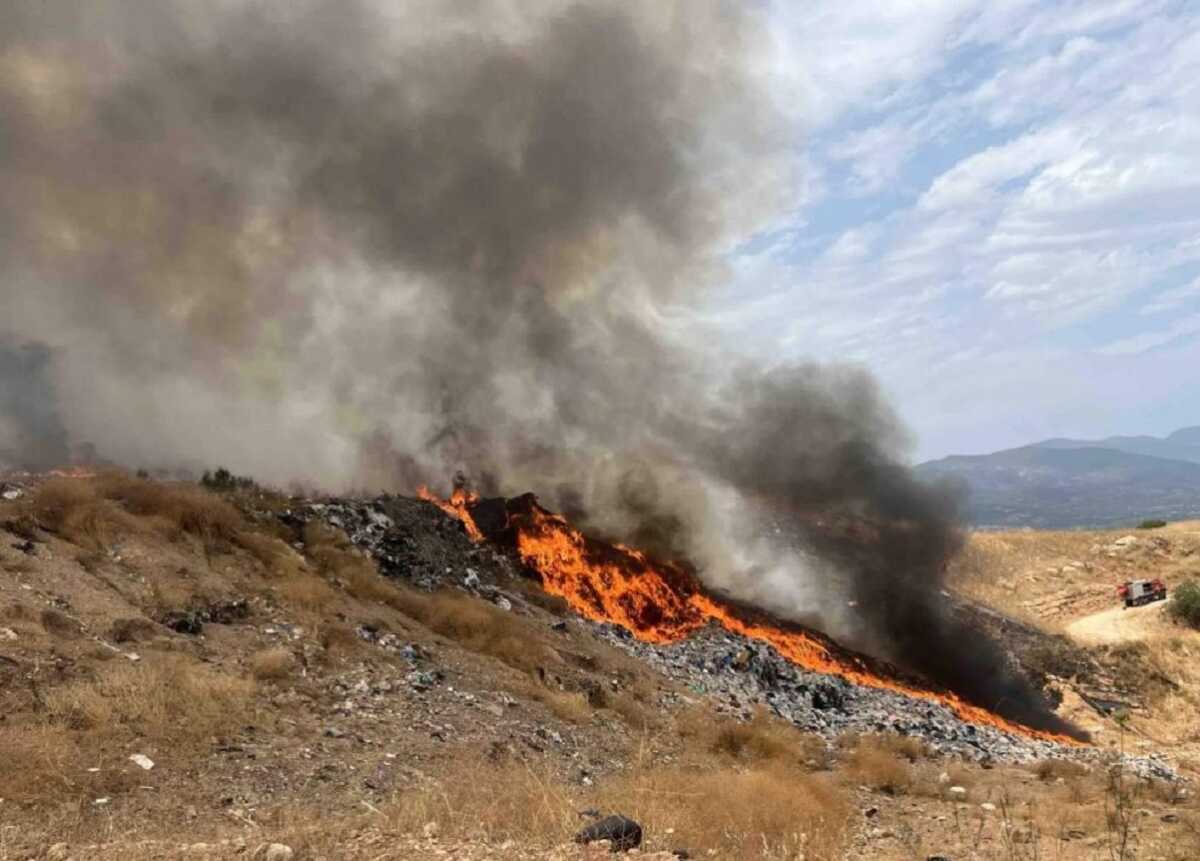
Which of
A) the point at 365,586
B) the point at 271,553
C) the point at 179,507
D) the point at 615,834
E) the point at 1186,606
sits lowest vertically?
the point at 615,834

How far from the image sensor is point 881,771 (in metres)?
13.8

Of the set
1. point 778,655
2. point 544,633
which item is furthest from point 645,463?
point 544,633

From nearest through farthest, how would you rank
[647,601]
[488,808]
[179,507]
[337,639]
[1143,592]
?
1. [488,808]
2. [337,639]
3. [179,507]
4. [647,601]
5. [1143,592]

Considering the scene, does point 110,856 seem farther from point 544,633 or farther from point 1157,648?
point 1157,648

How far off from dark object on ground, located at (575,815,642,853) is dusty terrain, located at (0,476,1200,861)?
34 centimetres

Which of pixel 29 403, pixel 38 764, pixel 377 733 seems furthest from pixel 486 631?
pixel 29 403

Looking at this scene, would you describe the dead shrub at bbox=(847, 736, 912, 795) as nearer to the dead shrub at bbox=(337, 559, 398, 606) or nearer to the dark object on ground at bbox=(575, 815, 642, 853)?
the dark object on ground at bbox=(575, 815, 642, 853)

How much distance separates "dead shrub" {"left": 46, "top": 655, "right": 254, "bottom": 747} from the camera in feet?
30.9

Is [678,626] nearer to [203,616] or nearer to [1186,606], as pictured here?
[203,616]

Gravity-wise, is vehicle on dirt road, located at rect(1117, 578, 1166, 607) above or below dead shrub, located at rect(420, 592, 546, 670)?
above

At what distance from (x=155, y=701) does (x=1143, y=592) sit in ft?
134

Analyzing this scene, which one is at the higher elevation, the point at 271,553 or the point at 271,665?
the point at 271,553

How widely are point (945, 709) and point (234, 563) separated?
1933cm

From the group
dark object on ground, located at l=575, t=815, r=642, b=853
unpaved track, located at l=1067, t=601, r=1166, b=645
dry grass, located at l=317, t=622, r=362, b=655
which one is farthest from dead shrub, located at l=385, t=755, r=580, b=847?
unpaved track, located at l=1067, t=601, r=1166, b=645
